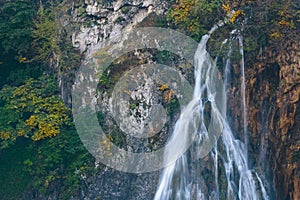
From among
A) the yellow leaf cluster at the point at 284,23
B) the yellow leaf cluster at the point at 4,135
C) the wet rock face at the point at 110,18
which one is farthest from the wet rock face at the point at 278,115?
the yellow leaf cluster at the point at 4,135

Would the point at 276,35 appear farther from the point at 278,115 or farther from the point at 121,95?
the point at 121,95


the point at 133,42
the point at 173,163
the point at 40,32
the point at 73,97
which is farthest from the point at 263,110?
the point at 40,32

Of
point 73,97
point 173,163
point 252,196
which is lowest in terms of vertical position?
point 252,196

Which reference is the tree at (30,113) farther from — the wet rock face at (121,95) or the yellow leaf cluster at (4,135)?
the wet rock face at (121,95)

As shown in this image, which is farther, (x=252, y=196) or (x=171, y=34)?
(x=171, y=34)

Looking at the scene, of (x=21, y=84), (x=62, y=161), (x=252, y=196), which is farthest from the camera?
(x=21, y=84)

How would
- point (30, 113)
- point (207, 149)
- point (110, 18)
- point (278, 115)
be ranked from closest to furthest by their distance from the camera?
point (207, 149) < point (278, 115) < point (30, 113) < point (110, 18)

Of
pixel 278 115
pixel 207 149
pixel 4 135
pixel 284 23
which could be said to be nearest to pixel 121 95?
pixel 207 149

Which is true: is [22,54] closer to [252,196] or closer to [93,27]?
[93,27]

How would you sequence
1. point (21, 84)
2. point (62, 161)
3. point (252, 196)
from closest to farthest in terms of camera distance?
1. point (252, 196)
2. point (62, 161)
3. point (21, 84)
